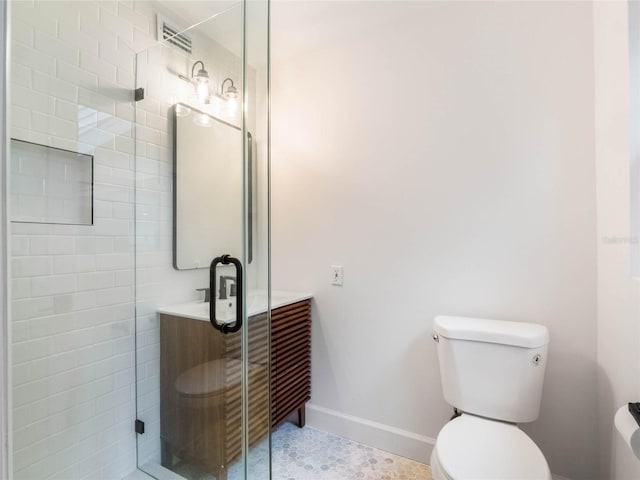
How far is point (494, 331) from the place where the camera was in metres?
1.35

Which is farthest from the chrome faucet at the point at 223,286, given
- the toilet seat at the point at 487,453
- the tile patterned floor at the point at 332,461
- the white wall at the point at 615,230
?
the white wall at the point at 615,230

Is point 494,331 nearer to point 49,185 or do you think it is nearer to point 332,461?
point 332,461

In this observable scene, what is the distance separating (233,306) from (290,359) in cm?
57

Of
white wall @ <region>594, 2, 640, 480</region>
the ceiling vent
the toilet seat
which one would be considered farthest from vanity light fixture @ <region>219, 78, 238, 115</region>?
the toilet seat

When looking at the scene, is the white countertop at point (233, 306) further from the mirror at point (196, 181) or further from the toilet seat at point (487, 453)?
the toilet seat at point (487, 453)

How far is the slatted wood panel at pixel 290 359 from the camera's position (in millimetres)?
1725

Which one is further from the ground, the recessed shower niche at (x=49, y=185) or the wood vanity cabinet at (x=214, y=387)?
the recessed shower niche at (x=49, y=185)

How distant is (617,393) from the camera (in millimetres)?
1183

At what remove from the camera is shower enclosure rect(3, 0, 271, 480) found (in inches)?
48.8

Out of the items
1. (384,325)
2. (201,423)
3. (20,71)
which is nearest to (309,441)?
(201,423)

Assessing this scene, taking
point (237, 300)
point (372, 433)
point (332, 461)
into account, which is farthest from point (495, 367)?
point (237, 300)

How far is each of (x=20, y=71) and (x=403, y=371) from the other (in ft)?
7.09

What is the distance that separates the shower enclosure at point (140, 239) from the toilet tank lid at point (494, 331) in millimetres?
830

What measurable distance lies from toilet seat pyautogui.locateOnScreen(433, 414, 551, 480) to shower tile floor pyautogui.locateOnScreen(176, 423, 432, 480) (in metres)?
0.56
